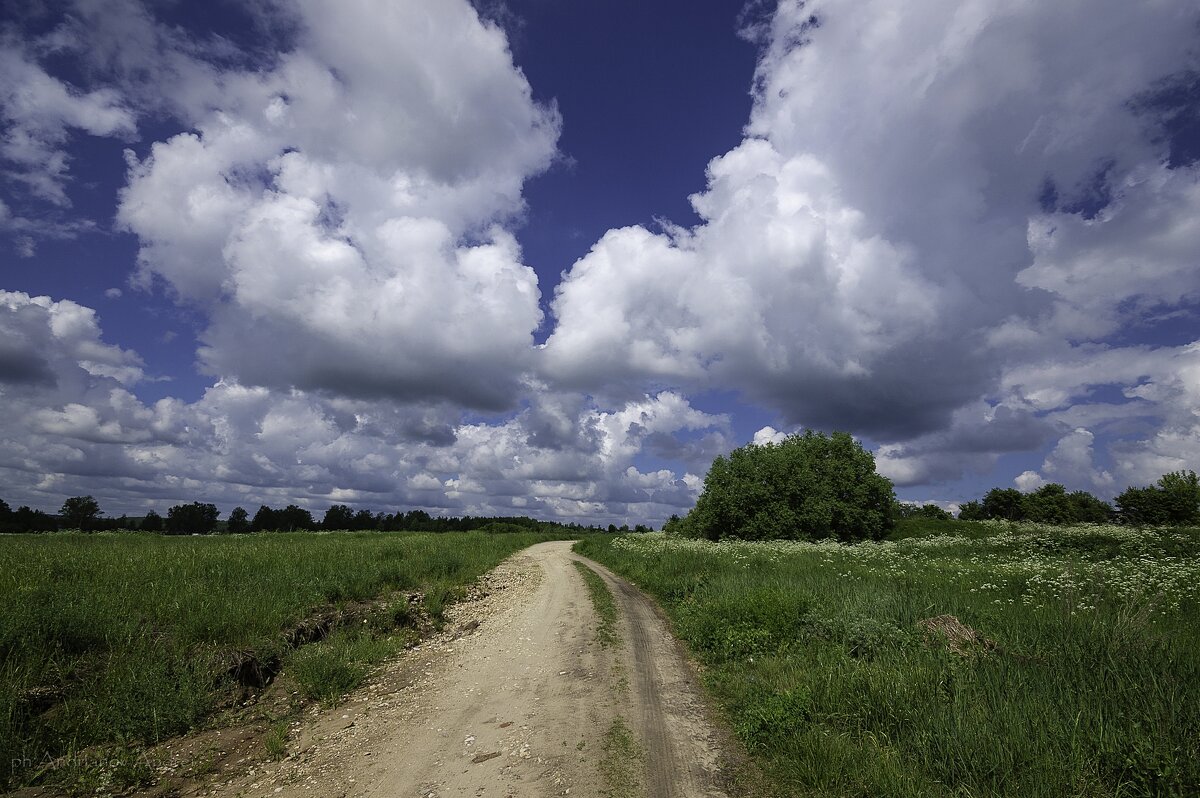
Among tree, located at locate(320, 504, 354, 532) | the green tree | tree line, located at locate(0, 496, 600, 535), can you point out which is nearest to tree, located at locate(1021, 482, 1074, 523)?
the green tree

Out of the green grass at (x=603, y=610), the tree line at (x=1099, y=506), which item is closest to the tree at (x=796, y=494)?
the tree line at (x=1099, y=506)

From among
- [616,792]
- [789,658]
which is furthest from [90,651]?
Answer: [789,658]

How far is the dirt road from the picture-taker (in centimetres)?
602

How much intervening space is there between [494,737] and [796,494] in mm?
51003

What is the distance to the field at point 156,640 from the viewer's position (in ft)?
23.7

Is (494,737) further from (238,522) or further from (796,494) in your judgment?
(238,522)

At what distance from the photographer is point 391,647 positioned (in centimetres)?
1159

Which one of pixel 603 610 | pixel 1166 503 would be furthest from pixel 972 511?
pixel 603 610

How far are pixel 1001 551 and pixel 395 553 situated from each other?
3418cm

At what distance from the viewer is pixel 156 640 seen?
9.34 metres

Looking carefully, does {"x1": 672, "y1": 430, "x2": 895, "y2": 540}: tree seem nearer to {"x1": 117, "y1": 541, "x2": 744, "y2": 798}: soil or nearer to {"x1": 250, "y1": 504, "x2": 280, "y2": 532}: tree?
{"x1": 117, "y1": 541, "x2": 744, "y2": 798}: soil

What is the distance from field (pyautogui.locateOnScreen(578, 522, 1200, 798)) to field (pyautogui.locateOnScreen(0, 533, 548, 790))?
24.9 feet

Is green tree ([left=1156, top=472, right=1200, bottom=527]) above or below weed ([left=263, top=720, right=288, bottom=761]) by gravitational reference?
above

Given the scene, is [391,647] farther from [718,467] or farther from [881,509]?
[881,509]
